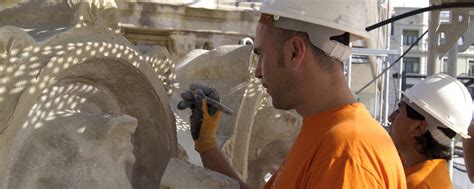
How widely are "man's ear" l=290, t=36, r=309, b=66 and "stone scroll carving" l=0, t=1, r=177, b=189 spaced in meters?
0.60

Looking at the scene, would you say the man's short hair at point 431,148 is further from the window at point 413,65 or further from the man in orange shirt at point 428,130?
the window at point 413,65

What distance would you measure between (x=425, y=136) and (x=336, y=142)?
4.30 ft

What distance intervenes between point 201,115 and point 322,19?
83 centimetres

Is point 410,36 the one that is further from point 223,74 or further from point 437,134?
point 437,134

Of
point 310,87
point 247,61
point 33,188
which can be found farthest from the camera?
point 247,61

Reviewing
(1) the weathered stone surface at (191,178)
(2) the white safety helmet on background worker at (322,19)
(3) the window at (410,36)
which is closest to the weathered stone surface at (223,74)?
(1) the weathered stone surface at (191,178)

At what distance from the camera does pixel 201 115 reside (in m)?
2.54

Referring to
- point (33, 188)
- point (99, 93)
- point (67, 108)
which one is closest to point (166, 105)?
point (99, 93)

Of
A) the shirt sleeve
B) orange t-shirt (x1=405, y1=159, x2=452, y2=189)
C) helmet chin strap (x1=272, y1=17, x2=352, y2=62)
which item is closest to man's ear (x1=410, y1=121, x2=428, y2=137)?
orange t-shirt (x1=405, y1=159, x2=452, y2=189)

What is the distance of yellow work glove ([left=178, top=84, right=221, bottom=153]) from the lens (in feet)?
8.25

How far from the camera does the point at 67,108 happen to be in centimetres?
227

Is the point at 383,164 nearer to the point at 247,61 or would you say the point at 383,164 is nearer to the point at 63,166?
the point at 63,166

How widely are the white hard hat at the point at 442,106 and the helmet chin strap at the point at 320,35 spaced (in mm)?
1198

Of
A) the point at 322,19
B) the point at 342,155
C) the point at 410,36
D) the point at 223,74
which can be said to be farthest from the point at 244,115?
the point at 410,36
